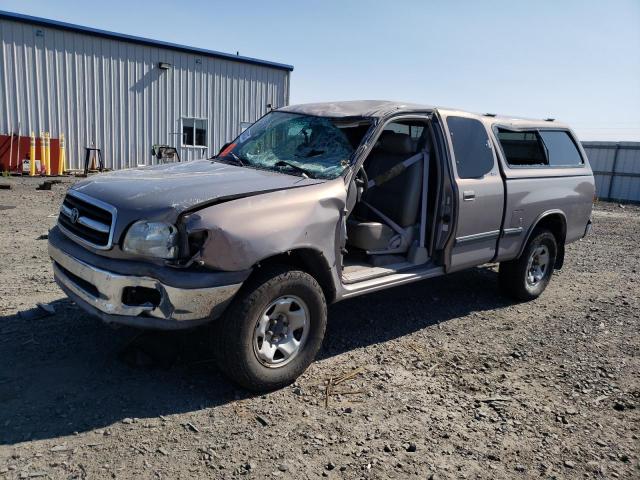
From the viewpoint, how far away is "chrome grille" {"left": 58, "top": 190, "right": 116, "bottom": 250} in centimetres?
327

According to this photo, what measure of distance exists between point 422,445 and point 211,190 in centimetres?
204

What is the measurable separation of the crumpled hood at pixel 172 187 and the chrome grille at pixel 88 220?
0.18 feet

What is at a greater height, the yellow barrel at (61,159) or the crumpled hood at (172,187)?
the crumpled hood at (172,187)

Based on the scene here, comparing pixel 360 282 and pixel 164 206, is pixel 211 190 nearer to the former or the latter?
pixel 164 206

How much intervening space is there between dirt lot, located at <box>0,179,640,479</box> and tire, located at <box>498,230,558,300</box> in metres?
0.48

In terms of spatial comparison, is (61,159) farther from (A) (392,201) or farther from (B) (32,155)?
(A) (392,201)

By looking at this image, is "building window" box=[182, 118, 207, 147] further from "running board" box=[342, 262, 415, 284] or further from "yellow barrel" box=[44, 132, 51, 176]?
"running board" box=[342, 262, 415, 284]

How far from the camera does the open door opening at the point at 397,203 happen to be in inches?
181

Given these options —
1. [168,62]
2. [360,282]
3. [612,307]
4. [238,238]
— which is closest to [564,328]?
[612,307]

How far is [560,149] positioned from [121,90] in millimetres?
15953

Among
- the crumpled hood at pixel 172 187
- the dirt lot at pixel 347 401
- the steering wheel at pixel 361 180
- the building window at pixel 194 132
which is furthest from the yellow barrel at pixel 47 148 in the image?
the steering wheel at pixel 361 180

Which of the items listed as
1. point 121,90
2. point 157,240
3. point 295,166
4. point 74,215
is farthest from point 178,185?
point 121,90

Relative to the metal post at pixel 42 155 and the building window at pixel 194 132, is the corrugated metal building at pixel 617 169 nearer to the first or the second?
the building window at pixel 194 132

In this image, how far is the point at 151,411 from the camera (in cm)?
322
